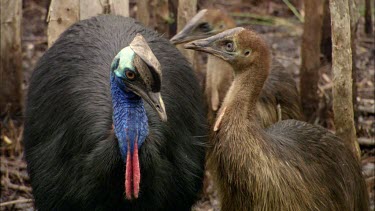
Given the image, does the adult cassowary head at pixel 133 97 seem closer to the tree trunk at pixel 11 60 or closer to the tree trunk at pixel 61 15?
the tree trunk at pixel 61 15

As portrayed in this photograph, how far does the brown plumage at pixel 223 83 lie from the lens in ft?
21.9

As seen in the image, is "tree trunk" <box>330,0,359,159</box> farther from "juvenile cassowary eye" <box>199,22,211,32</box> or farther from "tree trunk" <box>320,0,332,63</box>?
"tree trunk" <box>320,0,332,63</box>

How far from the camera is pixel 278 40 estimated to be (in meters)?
9.50

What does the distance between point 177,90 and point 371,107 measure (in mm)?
3089

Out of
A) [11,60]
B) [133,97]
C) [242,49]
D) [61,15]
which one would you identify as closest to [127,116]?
[133,97]

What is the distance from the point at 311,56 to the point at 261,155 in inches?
94.1

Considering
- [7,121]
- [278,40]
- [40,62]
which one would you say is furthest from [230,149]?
[278,40]

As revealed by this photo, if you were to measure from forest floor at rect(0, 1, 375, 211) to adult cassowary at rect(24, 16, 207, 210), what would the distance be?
1359mm

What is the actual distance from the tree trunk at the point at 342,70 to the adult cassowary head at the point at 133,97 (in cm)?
162

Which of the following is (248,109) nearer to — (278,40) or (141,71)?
(141,71)

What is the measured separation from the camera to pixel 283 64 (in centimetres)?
888

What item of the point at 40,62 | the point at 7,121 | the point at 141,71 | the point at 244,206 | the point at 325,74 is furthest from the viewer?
the point at 325,74

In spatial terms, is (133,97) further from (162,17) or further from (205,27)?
(162,17)

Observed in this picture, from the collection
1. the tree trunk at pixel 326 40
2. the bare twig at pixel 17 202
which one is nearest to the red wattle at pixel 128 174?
the bare twig at pixel 17 202
